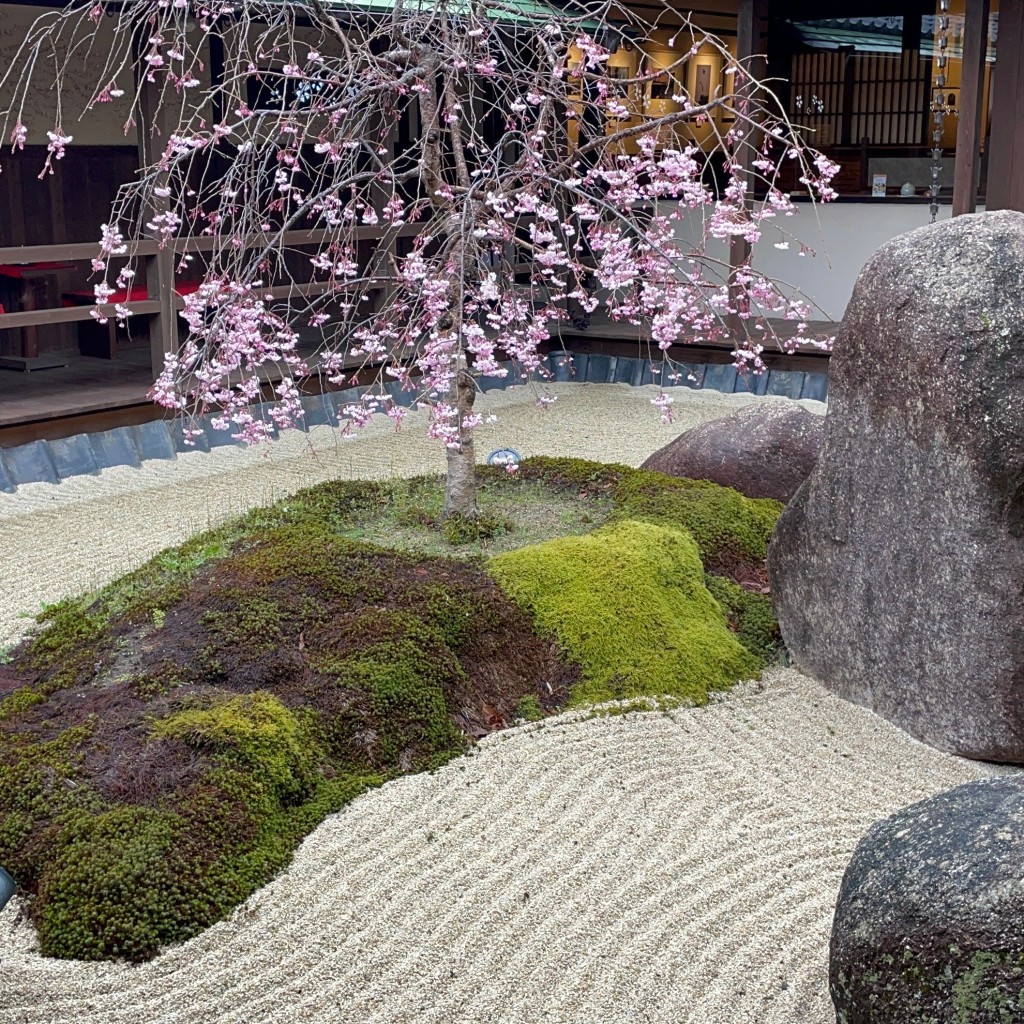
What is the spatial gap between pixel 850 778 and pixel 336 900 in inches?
71.0

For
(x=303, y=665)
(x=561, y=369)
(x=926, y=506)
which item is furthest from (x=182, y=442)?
(x=926, y=506)

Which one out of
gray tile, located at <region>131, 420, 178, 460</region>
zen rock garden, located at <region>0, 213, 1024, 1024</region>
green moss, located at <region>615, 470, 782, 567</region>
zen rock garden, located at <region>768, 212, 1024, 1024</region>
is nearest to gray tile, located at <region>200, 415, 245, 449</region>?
gray tile, located at <region>131, 420, 178, 460</region>

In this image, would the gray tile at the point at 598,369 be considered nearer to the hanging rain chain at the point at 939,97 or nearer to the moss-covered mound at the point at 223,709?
the hanging rain chain at the point at 939,97

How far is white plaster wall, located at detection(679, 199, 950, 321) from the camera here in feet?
38.7

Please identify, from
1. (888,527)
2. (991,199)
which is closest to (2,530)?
(888,527)

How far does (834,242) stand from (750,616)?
7.48 m

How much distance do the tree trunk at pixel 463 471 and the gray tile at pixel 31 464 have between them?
3508 mm

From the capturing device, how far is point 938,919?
2416mm

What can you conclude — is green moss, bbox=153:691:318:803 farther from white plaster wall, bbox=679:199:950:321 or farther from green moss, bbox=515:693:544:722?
white plaster wall, bbox=679:199:950:321

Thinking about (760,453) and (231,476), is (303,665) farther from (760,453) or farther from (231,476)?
(231,476)

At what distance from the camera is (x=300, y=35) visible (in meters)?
10.8

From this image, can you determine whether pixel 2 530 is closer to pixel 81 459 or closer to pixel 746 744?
pixel 81 459

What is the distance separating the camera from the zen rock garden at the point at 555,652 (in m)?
3.29

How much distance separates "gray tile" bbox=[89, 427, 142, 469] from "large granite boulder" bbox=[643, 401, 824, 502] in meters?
3.85
